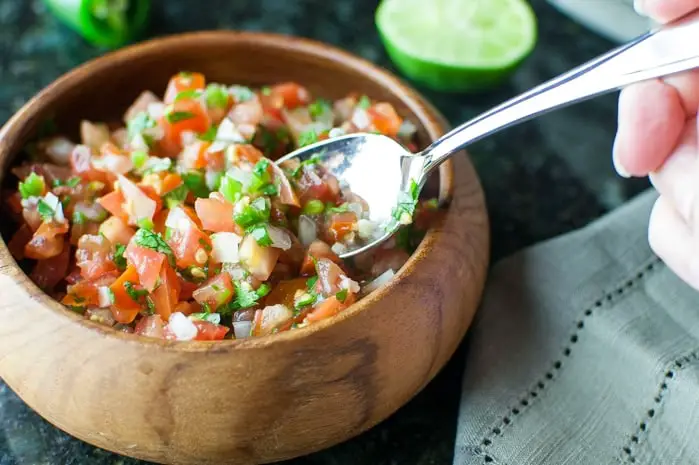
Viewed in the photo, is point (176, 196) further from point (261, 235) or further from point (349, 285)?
point (349, 285)

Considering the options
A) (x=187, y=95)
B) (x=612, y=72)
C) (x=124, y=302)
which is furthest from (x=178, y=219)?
(x=612, y=72)

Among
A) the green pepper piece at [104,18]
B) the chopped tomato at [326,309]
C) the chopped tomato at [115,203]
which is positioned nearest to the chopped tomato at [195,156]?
the chopped tomato at [115,203]

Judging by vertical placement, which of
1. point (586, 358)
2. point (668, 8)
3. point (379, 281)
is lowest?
point (586, 358)

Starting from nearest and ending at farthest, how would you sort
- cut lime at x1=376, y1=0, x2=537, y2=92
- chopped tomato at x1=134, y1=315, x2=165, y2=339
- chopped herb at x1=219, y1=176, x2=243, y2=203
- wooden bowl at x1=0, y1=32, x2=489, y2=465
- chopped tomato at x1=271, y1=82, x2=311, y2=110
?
wooden bowl at x1=0, y1=32, x2=489, y2=465, chopped tomato at x1=134, y1=315, x2=165, y2=339, chopped herb at x1=219, y1=176, x2=243, y2=203, chopped tomato at x1=271, y1=82, x2=311, y2=110, cut lime at x1=376, y1=0, x2=537, y2=92

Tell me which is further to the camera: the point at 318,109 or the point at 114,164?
the point at 318,109

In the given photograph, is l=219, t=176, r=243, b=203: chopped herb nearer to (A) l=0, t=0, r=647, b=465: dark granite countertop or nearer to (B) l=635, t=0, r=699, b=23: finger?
(A) l=0, t=0, r=647, b=465: dark granite countertop

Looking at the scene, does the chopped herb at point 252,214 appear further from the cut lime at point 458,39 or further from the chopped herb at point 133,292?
the cut lime at point 458,39

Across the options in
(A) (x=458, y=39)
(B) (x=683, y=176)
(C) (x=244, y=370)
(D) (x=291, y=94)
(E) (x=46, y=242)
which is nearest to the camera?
(C) (x=244, y=370)

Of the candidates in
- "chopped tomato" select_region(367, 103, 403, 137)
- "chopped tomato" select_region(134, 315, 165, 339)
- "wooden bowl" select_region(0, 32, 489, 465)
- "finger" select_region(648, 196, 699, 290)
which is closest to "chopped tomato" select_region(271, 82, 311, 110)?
"chopped tomato" select_region(367, 103, 403, 137)
